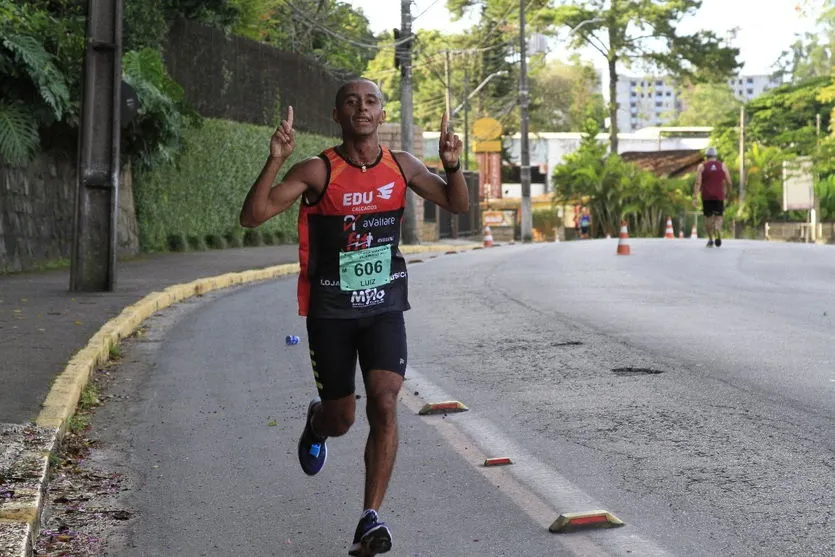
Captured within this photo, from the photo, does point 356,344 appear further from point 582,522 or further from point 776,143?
point 776,143

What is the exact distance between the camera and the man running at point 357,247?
17.6 feet

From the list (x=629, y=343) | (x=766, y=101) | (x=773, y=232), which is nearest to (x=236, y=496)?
(x=629, y=343)

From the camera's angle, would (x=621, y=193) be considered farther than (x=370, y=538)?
Yes

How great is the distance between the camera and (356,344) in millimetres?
5535

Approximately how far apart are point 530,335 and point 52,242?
415 inches

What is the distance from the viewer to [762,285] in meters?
17.4

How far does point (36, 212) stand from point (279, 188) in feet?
49.8

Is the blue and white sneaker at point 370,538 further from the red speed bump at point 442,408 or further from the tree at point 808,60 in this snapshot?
the tree at point 808,60

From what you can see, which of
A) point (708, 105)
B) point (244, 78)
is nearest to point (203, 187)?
point (244, 78)

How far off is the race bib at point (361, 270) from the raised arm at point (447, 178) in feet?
1.20

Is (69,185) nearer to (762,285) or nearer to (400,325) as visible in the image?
(762,285)

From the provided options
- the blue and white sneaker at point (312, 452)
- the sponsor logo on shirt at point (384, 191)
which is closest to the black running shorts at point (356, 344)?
the sponsor logo on shirt at point (384, 191)

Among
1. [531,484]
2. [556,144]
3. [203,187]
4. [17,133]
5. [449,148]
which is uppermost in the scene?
[556,144]

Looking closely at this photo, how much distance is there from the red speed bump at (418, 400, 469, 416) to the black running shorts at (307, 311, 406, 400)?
2.60 meters
